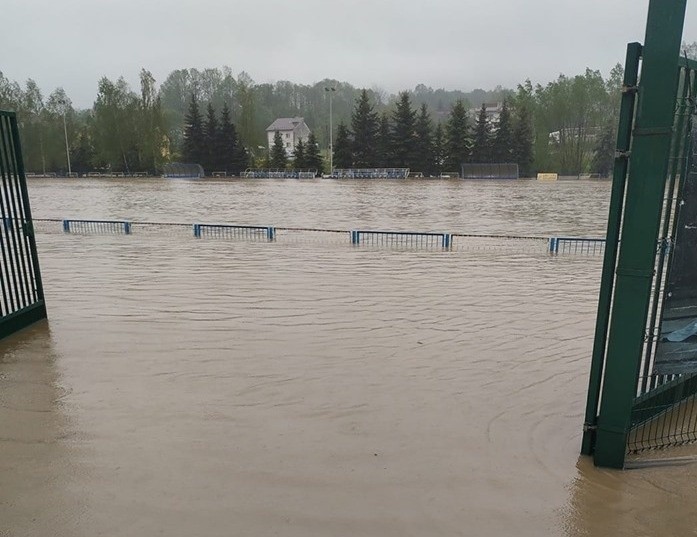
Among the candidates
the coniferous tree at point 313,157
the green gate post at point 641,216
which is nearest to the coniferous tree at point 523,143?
the coniferous tree at point 313,157

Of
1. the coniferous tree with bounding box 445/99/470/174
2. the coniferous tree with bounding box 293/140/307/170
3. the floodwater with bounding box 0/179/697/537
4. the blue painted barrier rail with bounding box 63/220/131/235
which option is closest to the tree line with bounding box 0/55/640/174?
the coniferous tree with bounding box 445/99/470/174

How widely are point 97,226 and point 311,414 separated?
20267 mm

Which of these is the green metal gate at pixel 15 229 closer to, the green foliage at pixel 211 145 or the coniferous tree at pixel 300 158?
the coniferous tree at pixel 300 158

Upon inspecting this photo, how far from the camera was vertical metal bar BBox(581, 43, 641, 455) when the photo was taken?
Answer: 3.50 m

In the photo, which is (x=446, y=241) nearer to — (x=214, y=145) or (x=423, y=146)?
(x=423, y=146)

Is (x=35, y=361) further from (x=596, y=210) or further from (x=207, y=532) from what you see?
(x=596, y=210)

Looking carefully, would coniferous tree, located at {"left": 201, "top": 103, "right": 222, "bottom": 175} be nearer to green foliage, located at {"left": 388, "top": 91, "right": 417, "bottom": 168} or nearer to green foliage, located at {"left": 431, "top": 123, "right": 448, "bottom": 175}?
green foliage, located at {"left": 388, "top": 91, "right": 417, "bottom": 168}

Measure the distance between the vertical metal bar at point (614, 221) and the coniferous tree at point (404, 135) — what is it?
71.9 metres

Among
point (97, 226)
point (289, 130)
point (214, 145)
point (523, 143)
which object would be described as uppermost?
point (289, 130)

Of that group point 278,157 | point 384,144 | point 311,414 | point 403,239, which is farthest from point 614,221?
point 278,157

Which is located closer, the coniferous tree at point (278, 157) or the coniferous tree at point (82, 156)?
the coniferous tree at point (278, 157)

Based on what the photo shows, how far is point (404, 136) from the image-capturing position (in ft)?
243

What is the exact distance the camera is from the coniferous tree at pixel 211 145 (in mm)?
82625

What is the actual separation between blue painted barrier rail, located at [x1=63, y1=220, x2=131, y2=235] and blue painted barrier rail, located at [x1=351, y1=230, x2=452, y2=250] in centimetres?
895
